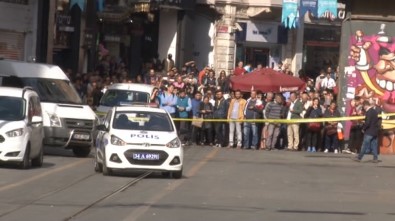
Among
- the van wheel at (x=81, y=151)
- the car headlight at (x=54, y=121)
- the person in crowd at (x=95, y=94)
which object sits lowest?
the van wheel at (x=81, y=151)

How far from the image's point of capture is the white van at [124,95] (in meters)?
35.2

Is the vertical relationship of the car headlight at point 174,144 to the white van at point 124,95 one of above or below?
below

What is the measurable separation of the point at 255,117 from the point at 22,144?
14896mm

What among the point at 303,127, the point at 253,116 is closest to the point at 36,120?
the point at 253,116

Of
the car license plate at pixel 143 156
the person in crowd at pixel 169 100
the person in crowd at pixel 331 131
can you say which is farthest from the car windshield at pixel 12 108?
the person in crowd at pixel 331 131

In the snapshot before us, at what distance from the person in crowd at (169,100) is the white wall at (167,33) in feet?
50.7

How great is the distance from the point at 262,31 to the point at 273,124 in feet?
63.2

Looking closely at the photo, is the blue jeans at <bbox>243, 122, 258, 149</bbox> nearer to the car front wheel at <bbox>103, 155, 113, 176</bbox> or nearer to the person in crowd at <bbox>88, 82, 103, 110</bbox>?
the person in crowd at <bbox>88, 82, 103, 110</bbox>

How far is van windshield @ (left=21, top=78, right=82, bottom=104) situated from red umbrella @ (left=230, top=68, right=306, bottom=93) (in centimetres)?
1122

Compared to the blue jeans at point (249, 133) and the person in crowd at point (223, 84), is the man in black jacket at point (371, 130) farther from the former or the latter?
the person in crowd at point (223, 84)

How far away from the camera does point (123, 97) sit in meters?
35.2

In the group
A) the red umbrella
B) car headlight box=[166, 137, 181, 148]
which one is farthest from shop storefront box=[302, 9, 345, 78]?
car headlight box=[166, 137, 181, 148]

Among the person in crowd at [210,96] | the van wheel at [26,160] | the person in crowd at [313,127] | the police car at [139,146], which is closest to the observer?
the police car at [139,146]

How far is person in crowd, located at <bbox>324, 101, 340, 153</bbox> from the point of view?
36625 mm
